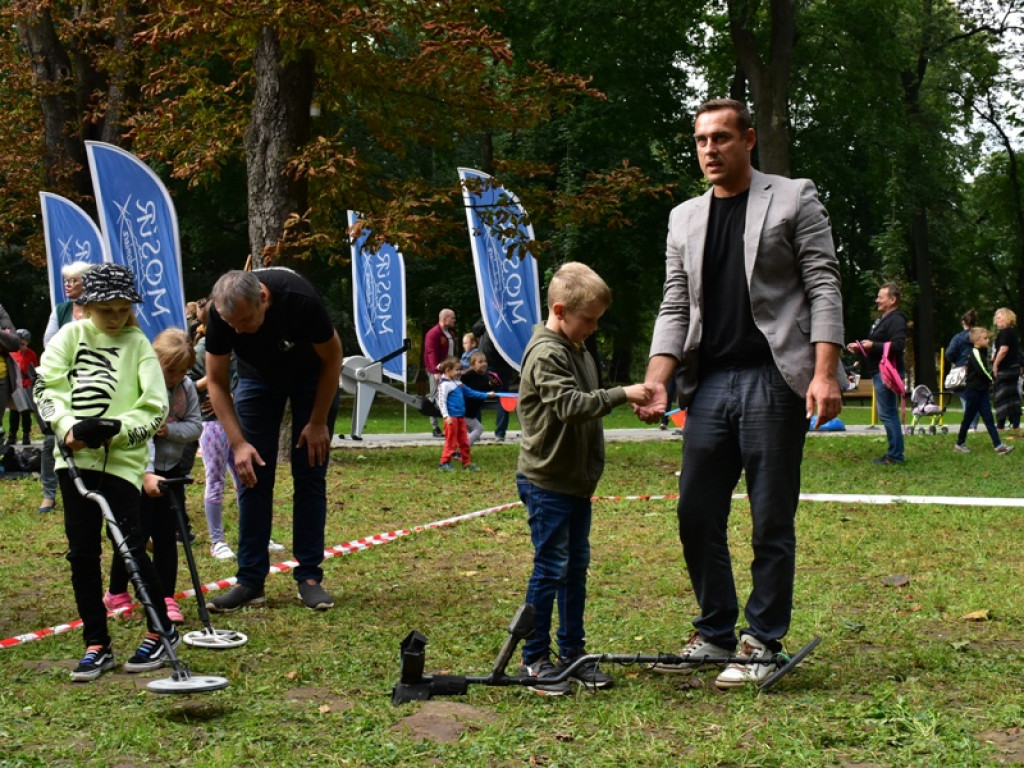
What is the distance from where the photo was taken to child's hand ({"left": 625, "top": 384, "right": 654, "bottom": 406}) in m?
4.41

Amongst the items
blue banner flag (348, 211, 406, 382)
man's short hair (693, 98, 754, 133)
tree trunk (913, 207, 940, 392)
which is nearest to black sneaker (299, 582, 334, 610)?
man's short hair (693, 98, 754, 133)

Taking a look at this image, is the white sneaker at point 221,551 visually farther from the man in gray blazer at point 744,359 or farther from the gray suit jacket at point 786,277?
the gray suit jacket at point 786,277

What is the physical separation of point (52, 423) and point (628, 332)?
34.5m

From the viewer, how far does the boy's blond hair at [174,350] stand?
20.3 ft

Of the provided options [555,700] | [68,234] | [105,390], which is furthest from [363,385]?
[555,700]

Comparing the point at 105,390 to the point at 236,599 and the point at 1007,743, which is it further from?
the point at 1007,743

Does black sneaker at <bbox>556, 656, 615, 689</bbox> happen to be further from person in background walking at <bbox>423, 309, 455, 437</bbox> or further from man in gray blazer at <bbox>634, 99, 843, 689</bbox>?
person in background walking at <bbox>423, 309, 455, 437</bbox>

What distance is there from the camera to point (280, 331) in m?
6.21

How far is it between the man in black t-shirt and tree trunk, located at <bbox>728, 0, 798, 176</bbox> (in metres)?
15.1

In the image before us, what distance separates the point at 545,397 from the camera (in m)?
4.56

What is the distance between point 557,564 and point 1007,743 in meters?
1.63

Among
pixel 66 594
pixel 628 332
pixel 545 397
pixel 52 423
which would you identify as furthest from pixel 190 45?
pixel 628 332

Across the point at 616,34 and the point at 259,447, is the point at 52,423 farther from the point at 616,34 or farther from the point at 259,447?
the point at 616,34

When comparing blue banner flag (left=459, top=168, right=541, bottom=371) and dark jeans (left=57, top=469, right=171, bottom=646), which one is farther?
blue banner flag (left=459, top=168, right=541, bottom=371)
